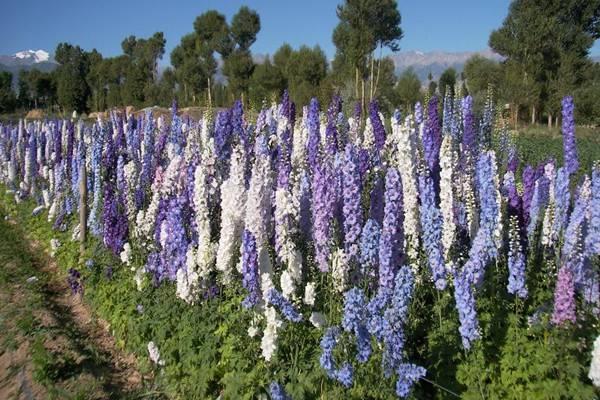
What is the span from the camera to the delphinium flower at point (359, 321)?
3.65m

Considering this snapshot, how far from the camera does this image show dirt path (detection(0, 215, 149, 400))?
519 cm

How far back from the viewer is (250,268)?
15.0 ft

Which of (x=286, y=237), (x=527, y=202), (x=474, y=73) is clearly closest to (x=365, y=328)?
(x=286, y=237)

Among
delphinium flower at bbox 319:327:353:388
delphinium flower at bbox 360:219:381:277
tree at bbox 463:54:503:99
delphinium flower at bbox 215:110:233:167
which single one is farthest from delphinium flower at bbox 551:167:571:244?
tree at bbox 463:54:503:99

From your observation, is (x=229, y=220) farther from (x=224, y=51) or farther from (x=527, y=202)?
(x=224, y=51)

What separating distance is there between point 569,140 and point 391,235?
3155 millimetres

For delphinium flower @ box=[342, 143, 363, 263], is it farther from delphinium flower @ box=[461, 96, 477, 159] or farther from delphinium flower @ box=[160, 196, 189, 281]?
delphinium flower @ box=[461, 96, 477, 159]

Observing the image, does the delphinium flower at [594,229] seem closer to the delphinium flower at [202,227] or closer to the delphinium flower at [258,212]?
the delphinium flower at [258,212]

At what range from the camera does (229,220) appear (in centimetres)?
547

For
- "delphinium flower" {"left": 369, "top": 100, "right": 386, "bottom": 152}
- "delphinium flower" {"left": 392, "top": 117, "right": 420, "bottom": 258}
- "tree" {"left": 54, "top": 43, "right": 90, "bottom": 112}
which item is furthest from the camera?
"tree" {"left": 54, "top": 43, "right": 90, "bottom": 112}

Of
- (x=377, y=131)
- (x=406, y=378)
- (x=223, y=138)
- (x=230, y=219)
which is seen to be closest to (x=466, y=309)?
(x=406, y=378)

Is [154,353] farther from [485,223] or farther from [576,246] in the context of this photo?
[576,246]

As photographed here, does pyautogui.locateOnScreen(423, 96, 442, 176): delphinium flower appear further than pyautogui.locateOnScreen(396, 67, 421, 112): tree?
No

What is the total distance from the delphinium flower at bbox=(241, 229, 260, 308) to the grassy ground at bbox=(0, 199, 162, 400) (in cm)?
146
